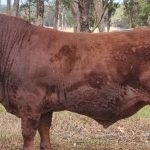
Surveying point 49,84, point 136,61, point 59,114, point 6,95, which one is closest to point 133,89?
point 136,61

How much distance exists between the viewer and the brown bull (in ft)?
18.4

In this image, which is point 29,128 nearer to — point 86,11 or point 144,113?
point 144,113

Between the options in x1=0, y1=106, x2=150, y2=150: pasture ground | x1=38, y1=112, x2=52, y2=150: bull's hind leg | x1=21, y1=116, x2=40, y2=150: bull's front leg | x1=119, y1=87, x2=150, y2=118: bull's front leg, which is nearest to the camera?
x1=119, y1=87, x2=150, y2=118: bull's front leg

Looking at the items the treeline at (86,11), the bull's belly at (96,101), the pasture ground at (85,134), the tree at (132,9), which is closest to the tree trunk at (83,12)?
the treeline at (86,11)

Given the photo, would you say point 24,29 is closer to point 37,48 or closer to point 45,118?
point 37,48

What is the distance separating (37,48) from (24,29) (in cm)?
35

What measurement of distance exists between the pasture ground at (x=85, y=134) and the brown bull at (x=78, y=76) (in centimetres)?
106

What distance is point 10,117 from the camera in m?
8.52

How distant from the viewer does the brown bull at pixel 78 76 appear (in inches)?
220

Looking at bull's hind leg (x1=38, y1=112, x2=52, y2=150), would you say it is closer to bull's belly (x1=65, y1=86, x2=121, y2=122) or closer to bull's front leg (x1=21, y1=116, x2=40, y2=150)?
bull's front leg (x1=21, y1=116, x2=40, y2=150)

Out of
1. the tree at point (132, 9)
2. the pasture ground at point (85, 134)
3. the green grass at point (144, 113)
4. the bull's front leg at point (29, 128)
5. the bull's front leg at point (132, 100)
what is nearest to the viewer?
the bull's front leg at point (132, 100)

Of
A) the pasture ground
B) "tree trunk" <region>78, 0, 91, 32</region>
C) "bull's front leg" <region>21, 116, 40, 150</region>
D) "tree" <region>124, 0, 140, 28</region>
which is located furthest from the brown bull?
"tree" <region>124, 0, 140, 28</region>

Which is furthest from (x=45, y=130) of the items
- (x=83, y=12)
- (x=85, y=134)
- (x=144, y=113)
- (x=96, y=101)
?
(x=83, y=12)

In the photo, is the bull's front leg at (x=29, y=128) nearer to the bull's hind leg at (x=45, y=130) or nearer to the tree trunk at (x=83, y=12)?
the bull's hind leg at (x=45, y=130)
